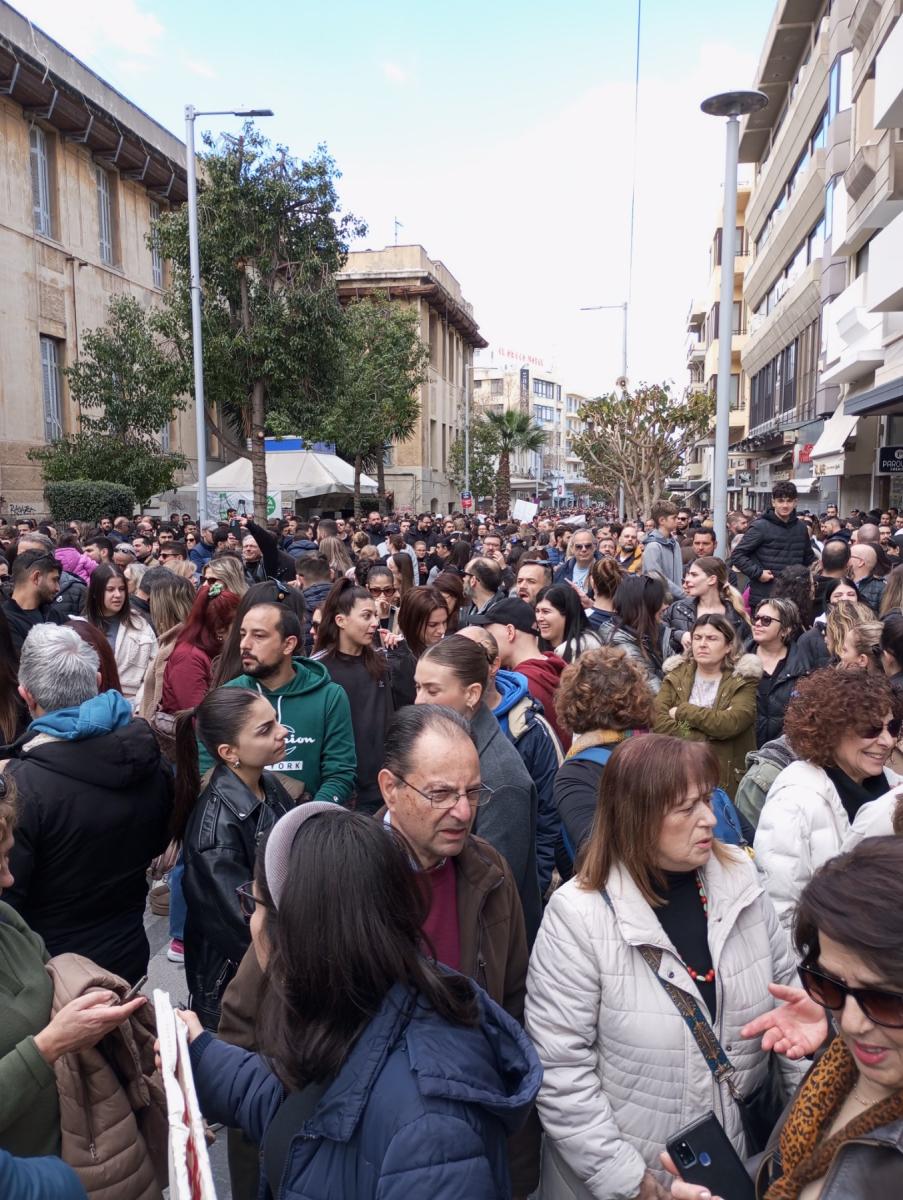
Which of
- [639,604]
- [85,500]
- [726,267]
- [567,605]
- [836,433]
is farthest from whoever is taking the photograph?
[836,433]

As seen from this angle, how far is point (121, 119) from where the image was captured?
85.7ft

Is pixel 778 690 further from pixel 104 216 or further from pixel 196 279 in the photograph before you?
pixel 104 216

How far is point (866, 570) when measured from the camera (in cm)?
743

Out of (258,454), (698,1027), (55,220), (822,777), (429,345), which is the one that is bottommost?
(698,1027)

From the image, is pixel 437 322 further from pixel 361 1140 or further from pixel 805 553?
pixel 361 1140

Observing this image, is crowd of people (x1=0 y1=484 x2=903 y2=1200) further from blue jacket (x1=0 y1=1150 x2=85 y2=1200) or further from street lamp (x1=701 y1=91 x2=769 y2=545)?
street lamp (x1=701 y1=91 x2=769 y2=545)

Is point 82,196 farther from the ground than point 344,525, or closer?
farther from the ground

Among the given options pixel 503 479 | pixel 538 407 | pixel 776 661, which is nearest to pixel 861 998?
pixel 776 661

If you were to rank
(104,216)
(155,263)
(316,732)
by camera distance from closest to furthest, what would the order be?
1. (316,732)
2. (104,216)
3. (155,263)

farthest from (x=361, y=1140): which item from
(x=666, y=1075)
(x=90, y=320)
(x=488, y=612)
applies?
(x=90, y=320)

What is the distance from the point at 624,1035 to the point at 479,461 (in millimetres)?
51331

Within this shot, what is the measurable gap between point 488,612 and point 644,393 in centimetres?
2206

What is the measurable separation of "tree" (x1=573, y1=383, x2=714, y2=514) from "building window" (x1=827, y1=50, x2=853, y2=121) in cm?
770

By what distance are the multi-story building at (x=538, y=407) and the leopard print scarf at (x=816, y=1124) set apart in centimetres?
7722
